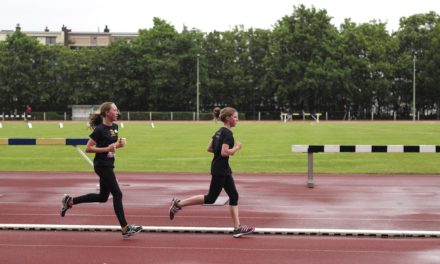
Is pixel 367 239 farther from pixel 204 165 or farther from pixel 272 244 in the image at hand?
pixel 204 165

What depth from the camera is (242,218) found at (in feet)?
31.5

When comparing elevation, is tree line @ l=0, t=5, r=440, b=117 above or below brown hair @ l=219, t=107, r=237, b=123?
above

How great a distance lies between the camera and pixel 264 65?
7938cm

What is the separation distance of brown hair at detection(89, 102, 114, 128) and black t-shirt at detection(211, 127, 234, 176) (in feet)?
4.77

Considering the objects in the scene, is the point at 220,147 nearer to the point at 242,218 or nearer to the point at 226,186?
the point at 226,186

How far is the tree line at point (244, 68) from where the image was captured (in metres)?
76.8

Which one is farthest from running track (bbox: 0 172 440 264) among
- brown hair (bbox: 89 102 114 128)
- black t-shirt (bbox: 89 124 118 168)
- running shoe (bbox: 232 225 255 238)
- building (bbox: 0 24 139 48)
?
building (bbox: 0 24 139 48)

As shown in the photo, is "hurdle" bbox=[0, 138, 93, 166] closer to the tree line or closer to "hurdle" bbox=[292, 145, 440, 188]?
"hurdle" bbox=[292, 145, 440, 188]

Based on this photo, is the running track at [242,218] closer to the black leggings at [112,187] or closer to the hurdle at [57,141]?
the black leggings at [112,187]

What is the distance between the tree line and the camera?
7681 centimetres

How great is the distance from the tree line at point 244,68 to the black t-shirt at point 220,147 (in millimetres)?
68291

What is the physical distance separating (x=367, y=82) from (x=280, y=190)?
66210 millimetres

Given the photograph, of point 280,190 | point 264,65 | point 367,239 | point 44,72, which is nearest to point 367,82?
point 264,65

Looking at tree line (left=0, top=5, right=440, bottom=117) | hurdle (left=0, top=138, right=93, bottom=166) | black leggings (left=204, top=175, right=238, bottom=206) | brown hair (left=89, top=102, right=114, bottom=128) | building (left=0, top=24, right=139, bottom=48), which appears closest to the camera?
brown hair (left=89, top=102, right=114, bottom=128)
